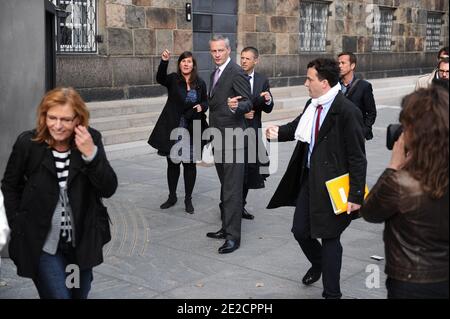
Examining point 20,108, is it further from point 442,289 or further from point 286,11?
point 286,11

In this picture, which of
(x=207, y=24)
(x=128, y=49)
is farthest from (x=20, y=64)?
(x=207, y=24)

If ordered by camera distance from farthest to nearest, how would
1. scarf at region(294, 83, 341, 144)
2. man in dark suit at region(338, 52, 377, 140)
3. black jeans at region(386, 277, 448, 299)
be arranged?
man in dark suit at region(338, 52, 377, 140) → scarf at region(294, 83, 341, 144) → black jeans at region(386, 277, 448, 299)

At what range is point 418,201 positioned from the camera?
2.73 meters

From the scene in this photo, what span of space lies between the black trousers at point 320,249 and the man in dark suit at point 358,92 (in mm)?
1986

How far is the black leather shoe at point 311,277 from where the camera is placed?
490 cm

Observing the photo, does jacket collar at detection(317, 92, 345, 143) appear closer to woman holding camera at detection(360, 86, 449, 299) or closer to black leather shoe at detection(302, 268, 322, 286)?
black leather shoe at detection(302, 268, 322, 286)

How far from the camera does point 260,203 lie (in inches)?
295

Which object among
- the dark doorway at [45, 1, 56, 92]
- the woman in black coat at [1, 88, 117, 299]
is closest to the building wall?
the dark doorway at [45, 1, 56, 92]

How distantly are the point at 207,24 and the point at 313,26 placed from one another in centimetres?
455

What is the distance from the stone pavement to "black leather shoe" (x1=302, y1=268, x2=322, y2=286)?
5 centimetres

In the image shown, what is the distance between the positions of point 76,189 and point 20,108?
2072 millimetres

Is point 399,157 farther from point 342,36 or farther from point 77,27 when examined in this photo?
point 342,36

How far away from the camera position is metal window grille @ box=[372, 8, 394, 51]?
20438 mm

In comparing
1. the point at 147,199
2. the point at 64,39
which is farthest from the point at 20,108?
the point at 64,39
